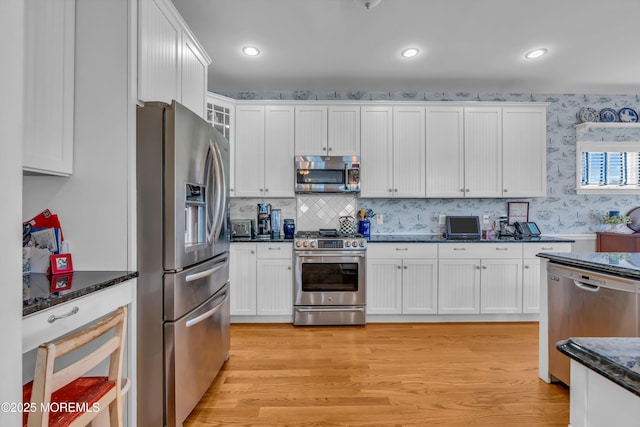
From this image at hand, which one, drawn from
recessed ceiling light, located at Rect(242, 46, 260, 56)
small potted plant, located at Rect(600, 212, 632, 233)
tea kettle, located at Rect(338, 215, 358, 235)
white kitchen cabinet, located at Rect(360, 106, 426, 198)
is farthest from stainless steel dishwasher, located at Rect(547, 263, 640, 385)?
recessed ceiling light, located at Rect(242, 46, 260, 56)

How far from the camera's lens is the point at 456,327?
3.23 meters

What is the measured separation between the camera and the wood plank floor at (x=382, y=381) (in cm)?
Result: 181

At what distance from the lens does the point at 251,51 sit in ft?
9.50

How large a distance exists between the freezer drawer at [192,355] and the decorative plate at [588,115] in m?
4.75

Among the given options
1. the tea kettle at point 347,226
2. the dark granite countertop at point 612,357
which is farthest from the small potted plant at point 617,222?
the dark granite countertop at point 612,357

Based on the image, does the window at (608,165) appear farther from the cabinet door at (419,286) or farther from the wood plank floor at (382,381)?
the cabinet door at (419,286)

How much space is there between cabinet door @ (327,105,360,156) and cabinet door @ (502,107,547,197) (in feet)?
5.67

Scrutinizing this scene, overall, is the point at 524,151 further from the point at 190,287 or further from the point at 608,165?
the point at 190,287

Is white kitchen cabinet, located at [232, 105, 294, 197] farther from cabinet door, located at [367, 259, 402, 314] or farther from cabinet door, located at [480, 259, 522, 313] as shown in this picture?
cabinet door, located at [480, 259, 522, 313]

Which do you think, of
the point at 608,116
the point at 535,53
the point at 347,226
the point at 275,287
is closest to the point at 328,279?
the point at 275,287

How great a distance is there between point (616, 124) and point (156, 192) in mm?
5168

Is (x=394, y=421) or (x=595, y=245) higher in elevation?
(x=595, y=245)

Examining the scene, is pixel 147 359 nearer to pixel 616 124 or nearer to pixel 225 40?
pixel 225 40

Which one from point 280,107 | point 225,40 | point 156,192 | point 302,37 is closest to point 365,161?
point 280,107
